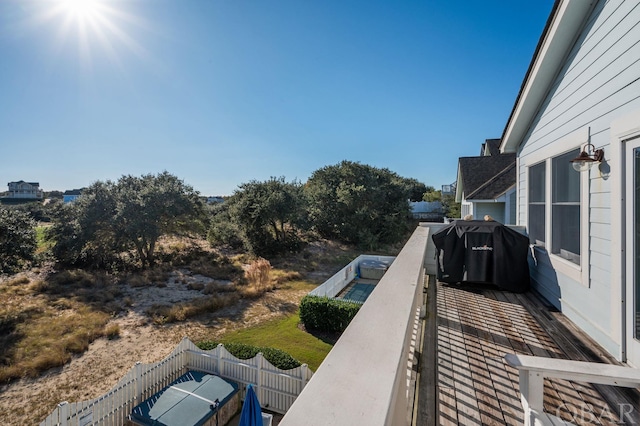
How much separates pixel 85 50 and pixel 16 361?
26.3 ft

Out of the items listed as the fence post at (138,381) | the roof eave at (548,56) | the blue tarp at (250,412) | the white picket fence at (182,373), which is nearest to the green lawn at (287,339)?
the white picket fence at (182,373)

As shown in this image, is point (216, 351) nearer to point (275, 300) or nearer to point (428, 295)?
point (428, 295)

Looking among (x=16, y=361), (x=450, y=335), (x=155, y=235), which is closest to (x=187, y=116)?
(x=155, y=235)

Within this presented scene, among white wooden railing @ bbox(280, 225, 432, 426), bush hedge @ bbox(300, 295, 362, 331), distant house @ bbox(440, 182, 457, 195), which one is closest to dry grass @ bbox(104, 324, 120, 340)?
bush hedge @ bbox(300, 295, 362, 331)

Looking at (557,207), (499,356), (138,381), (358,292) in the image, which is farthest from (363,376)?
(358,292)

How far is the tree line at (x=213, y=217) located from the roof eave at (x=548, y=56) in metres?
14.3

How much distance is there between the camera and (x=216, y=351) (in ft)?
19.4

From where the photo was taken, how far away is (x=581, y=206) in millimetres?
3025

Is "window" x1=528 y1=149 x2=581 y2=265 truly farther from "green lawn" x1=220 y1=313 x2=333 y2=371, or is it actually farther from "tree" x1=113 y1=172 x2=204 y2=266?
"tree" x1=113 y1=172 x2=204 y2=266

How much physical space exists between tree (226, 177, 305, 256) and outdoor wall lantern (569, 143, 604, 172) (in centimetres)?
1547

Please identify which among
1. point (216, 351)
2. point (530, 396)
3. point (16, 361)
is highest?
point (530, 396)

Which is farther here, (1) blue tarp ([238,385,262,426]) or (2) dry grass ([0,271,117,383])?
(2) dry grass ([0,271,117,383])

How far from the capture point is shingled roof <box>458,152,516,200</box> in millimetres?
10328

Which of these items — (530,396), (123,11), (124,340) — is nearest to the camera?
(530,396)
